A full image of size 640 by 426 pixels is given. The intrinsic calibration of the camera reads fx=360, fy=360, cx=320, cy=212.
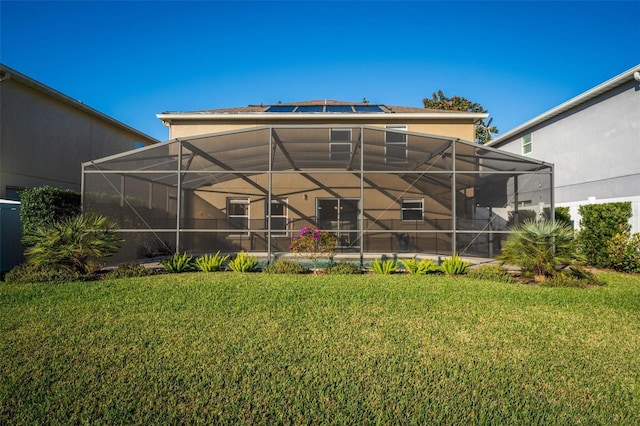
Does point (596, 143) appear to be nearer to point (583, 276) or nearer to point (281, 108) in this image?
point (583, 276)

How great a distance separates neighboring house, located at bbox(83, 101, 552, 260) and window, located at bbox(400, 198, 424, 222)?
42mm

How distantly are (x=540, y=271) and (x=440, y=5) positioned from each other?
789 cm

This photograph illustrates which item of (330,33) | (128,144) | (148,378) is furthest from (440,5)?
(128,144)

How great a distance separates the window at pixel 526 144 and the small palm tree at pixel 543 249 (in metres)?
10.7

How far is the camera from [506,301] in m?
6.29

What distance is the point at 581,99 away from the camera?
13.8 metres

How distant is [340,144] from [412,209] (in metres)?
5.10

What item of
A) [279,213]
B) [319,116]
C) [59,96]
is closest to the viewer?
[59,96]

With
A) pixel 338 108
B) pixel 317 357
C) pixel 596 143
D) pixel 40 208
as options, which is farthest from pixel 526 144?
pixel 40 208

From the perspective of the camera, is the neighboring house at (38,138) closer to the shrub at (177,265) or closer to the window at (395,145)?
the shrub at (177,265)

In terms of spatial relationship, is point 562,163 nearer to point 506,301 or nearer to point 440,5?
point 440,5

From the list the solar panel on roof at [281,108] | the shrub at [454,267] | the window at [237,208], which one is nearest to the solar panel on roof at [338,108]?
the solar panel on roof at [281,108]

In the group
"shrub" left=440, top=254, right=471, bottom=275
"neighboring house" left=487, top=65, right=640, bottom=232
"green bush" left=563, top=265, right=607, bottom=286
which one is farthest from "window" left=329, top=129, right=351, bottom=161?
"green bush" left=563, top=265, right=607, bottom=286

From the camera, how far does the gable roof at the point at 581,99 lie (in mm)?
11555
